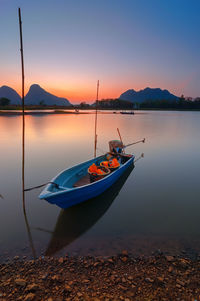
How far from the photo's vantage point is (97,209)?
739 centimetres

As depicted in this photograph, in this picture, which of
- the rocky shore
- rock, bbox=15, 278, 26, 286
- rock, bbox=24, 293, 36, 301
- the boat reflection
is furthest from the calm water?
rock, bbox=24, 293, 36, 301

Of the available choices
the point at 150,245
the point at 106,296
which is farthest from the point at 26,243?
the point at 150,245

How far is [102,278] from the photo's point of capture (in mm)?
A: 3857

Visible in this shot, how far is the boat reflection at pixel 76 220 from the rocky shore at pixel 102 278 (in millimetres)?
808

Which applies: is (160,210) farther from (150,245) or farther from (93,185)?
(93,185)

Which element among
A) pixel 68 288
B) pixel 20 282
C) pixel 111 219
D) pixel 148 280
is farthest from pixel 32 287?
pixel 111 219

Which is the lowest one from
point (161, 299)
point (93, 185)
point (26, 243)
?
point (26, 243)

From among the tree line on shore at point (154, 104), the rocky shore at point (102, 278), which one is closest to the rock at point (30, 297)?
the rocky shore at point (102, 278)

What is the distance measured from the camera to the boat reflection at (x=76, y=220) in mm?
5363

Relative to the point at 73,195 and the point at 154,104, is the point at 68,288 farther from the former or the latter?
the point at 154,104

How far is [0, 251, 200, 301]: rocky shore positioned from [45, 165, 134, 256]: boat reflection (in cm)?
81

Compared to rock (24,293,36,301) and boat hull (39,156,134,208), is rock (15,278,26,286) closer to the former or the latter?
Result: rock (24,293,36,301)

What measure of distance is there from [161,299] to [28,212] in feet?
18.8

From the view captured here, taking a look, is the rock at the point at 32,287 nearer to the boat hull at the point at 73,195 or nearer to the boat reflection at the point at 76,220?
the boat reflection at the point at 76,220
